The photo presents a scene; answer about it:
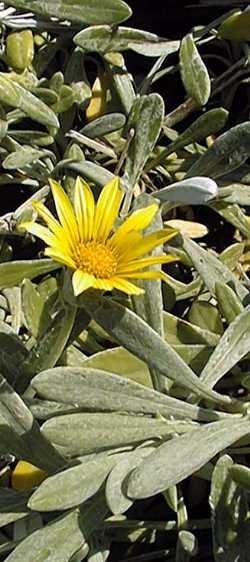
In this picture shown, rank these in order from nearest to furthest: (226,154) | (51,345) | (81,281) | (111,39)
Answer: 1. (81,281)
2. (51,345)
3. (226,154)
4. (111,39)

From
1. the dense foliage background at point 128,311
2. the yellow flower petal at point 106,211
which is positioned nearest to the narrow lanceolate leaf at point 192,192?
the dense foliage background at point 128,311

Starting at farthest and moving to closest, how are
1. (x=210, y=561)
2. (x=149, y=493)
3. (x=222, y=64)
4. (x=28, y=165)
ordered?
1. (x=222, y=64)
2. (x=28, y=165)
3. (x=210, y=561)
4. (x=149, y=493)

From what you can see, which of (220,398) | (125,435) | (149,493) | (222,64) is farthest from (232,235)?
(149,493)

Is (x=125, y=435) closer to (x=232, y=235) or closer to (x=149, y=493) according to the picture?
(x=149, y=493)

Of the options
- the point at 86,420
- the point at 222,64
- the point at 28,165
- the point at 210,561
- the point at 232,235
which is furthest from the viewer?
the point at 222,64

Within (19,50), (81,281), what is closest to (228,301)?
(81,281)

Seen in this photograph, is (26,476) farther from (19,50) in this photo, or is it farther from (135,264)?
(19,50)

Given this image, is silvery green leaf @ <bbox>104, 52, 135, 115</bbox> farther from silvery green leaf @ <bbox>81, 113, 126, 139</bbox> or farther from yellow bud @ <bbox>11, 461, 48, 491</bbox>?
yellow bud @ <bbox>11, 461, 48, 491</bbox>
